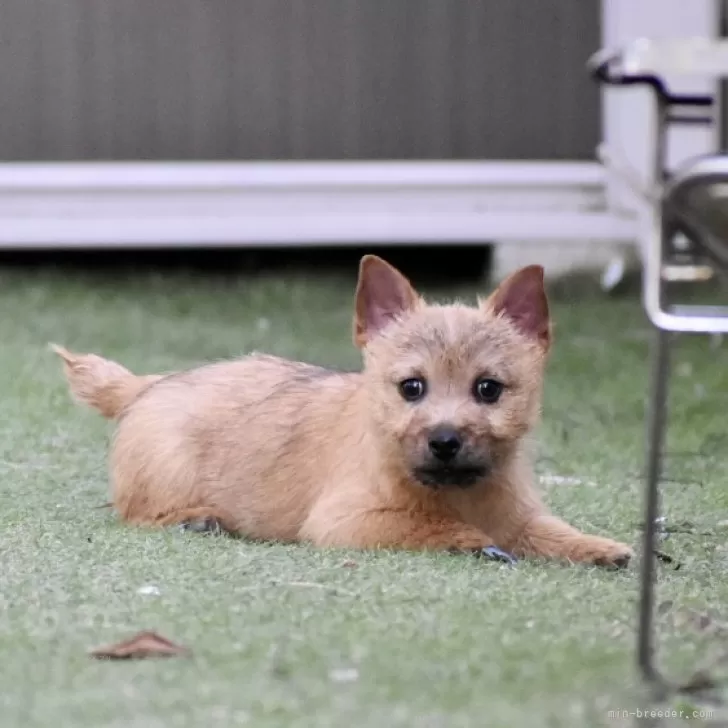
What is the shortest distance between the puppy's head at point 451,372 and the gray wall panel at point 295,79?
148 inches

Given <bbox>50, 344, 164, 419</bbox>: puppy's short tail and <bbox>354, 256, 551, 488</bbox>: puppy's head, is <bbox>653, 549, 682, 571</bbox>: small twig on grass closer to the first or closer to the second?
<bbox>354, 256, 551, 488</bbox>: puppy's head

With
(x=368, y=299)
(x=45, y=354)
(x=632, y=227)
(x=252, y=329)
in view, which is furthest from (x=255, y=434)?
(x=632, y=227)

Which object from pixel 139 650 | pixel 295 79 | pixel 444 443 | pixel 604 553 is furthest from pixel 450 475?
pixel 295 79

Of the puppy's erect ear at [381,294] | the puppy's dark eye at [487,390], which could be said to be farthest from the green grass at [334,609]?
the puppy's erect ear at [381,294]

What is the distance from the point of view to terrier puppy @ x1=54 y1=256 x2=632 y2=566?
10.4 feet

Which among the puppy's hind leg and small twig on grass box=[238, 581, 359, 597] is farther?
the puppy's hind leg

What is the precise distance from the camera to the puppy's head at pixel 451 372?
10.3 feet

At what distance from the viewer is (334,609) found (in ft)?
8.18

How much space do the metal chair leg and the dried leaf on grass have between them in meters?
0.68

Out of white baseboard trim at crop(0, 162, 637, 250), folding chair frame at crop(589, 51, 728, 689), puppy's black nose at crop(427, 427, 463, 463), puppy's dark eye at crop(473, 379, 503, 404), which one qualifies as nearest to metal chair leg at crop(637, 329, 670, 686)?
folding chair frame at crop(589, 51, 728, 689)

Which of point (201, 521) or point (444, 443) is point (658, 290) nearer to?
point (444, 443)

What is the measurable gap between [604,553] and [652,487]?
102cm

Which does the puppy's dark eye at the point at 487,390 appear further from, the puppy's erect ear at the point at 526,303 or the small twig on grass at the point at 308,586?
the small twig on grass at the point at 308,586

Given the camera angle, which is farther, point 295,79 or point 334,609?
point 295,79
